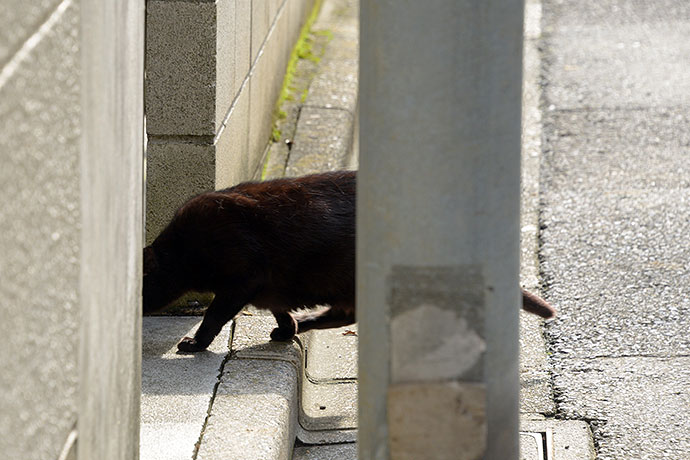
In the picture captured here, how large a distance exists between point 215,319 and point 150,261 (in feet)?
1.38

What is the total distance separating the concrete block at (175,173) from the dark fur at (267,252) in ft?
0.86

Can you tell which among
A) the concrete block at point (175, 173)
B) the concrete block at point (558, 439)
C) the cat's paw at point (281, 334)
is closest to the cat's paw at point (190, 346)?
the cat's paw at point (281, 334)

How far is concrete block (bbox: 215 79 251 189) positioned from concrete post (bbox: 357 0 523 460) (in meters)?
2.64

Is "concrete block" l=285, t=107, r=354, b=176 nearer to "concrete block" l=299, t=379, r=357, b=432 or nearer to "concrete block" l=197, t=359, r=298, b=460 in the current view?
"concrete block" l=299, t=379, r=357, b=432

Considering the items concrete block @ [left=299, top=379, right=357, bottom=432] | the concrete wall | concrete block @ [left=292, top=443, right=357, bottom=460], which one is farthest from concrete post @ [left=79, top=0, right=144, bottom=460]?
concrete block @ [left=299, top=379, right=357, bottom=432]

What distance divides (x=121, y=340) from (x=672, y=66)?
6389 mm

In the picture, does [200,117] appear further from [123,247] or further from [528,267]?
[123,247]

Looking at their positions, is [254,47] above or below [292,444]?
above

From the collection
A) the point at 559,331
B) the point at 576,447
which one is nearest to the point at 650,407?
the point at 576,447

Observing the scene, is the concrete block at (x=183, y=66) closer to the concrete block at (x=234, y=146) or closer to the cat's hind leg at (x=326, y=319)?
the concrete block at (x=234, y=146)

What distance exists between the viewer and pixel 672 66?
781 cm

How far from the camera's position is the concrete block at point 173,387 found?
3.07 metres

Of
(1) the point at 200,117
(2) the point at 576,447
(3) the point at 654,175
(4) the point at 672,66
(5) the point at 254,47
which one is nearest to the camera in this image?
(2) the point at 576,447

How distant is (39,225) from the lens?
158 cm
